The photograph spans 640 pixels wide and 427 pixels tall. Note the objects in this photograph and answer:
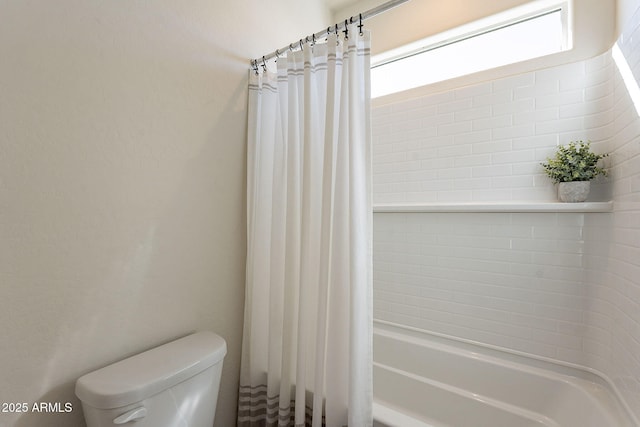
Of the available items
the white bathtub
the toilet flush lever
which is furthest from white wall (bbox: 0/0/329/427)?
the white bathtub

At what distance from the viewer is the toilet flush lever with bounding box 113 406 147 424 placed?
0.79 m

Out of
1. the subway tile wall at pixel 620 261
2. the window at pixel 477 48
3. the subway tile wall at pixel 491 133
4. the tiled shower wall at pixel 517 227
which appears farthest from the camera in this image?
the window at pixel 477 48

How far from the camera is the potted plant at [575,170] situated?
4.32ft

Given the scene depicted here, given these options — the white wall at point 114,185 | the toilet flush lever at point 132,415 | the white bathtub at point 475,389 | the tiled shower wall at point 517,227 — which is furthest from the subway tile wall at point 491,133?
the toilet flush lever at point 132,415

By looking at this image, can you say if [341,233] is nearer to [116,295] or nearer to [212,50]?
[116,295]

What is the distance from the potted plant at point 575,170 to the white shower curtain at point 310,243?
1.07 m

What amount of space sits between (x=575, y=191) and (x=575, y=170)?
0.33 ft

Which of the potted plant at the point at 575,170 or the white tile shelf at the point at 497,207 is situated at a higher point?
the potted plant at the point at 575,170

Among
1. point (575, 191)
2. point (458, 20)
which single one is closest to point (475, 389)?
point (575, 191)

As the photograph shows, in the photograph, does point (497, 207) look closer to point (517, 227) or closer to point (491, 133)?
point (517, 227)

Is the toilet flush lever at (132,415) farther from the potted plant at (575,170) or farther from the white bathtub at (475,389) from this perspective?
the potted plant at (575,170)

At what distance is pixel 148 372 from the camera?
886 mm

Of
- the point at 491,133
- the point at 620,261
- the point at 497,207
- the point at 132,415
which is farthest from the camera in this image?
the point at 491,133

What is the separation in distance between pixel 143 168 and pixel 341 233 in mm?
794
